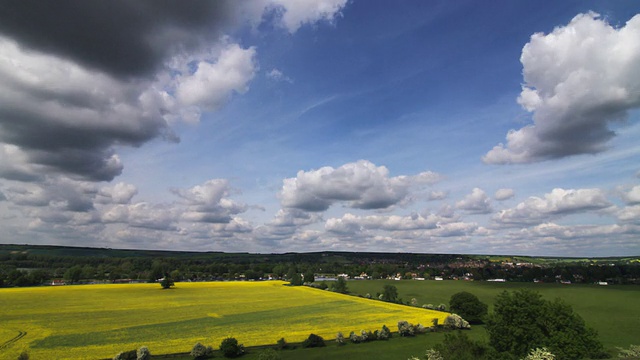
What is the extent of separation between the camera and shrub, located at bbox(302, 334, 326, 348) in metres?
60.6

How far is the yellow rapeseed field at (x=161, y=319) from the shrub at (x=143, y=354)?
2824 mm

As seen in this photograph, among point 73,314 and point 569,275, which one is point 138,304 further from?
point 569,275

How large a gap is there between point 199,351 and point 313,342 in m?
19.0

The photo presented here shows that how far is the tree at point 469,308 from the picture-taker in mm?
85975

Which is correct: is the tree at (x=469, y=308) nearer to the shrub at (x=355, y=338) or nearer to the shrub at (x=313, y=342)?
the shrub at (x=355, y=338)

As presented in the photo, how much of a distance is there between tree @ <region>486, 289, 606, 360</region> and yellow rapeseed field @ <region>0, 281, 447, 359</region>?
30.8m

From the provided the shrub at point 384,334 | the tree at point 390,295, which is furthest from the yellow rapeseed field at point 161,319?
the tree at point 390,295

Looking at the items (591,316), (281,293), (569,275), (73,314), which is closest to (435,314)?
(591,316)

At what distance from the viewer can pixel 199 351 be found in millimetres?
52562

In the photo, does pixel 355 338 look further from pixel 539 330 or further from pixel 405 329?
pixel 539 330

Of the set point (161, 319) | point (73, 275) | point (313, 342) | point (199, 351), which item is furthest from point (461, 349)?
point (73, 275)

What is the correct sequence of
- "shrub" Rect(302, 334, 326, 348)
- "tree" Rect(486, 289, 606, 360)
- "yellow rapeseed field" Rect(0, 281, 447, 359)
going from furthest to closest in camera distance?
"shrub" Rect(302, 334, 326, 348) → "yellow rapeseed field" Rect(0, 281, 447, 359) → "tree" Rect(486, 289, 606, 360)

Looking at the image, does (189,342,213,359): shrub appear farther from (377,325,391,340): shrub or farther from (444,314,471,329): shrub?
(444,314,471,329): shrub

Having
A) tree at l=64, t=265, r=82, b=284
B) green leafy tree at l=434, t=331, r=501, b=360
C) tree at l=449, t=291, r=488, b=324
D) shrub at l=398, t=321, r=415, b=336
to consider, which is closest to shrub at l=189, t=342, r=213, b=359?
green leafy tree at l=434, t=331, r=501, b=360
